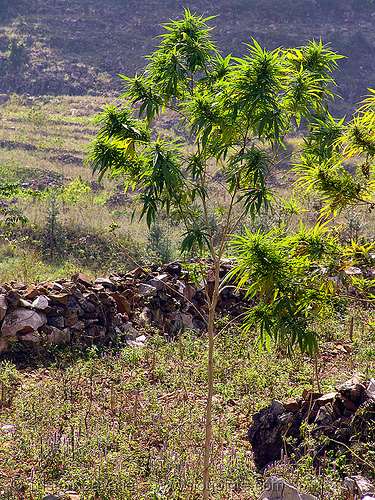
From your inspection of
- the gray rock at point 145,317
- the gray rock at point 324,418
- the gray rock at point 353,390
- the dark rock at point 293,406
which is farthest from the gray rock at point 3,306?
the gray rock at point 353,390

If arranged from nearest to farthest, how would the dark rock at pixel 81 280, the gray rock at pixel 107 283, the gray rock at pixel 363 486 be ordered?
1. the gray rock at pixel 363 486
2. the dark rock at pixel 81 280
3. the gray rock at pixel 107 283

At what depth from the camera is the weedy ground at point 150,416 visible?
3137mm

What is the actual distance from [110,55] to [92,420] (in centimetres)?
5327

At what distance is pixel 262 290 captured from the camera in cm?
226

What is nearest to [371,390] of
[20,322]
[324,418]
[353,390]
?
[353,390]

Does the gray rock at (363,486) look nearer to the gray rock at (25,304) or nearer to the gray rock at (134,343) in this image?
the gray rock at (134,343)

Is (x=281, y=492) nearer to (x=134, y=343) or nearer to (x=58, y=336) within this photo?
(x=134, y=343)

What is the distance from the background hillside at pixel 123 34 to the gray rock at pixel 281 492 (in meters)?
45.1

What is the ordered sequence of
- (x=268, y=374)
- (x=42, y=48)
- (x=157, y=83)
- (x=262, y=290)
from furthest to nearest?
(x=42, y=48)
(x=268, y=374)
(x=157, y=83)
(x=262, y=290)

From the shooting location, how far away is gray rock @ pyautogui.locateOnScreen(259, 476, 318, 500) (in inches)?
105

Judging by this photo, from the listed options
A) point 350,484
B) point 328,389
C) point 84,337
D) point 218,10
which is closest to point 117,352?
point 84,337

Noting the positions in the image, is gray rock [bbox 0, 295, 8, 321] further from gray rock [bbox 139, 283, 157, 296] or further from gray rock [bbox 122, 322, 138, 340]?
gray rock [bbox 139, 283, 157, 296]

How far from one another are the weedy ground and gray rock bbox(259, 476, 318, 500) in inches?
10.6

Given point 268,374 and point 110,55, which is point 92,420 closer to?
point 268,374
